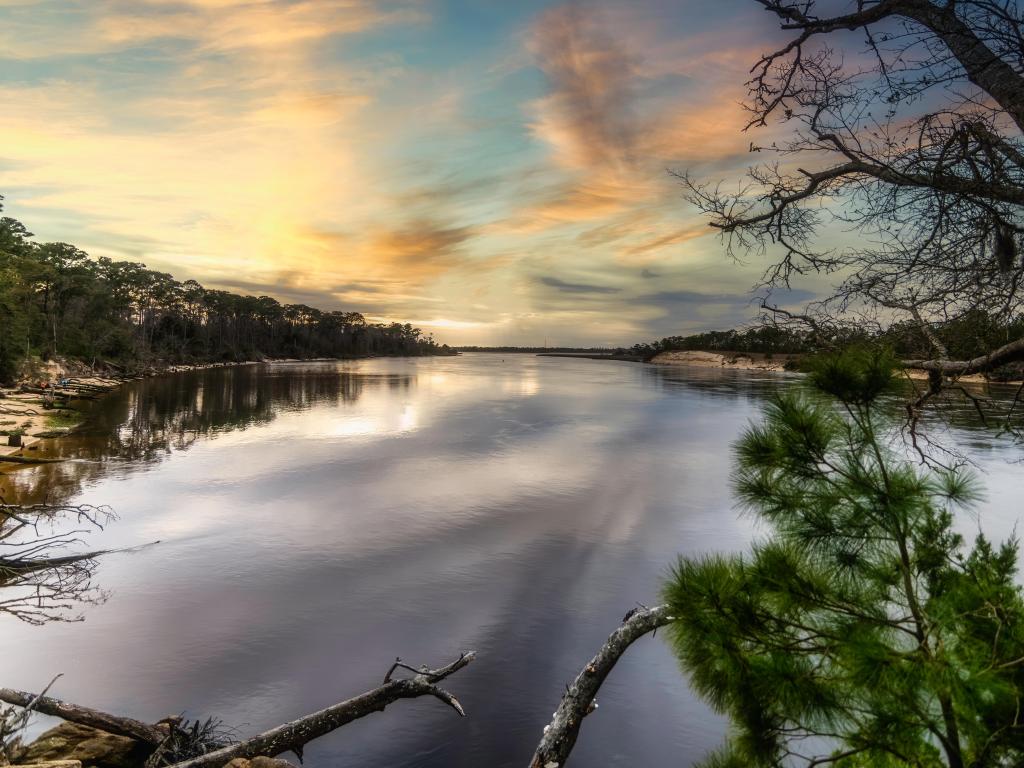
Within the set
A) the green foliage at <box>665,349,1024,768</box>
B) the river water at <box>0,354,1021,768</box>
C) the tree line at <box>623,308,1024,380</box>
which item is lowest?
the river water at <box>0,354,1021,768</box>

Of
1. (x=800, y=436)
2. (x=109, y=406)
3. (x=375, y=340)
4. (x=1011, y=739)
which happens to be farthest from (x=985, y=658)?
(x=375, y=340)

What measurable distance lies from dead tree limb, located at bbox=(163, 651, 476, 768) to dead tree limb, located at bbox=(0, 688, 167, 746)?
46.3 inches

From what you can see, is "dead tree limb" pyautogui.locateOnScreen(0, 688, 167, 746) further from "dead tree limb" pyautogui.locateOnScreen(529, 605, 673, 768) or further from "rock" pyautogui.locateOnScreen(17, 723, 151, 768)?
"dead tree limb" pyautogui.locateOnScreen(529, 605, 673, 768)

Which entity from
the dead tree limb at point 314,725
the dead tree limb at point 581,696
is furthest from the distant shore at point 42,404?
the dead tree limb at point 581,696

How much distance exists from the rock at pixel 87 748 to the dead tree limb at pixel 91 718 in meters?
0.05

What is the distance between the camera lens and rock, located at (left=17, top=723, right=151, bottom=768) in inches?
Answer: 200

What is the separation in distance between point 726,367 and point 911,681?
156m

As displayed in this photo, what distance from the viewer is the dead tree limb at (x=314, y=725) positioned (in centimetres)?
481

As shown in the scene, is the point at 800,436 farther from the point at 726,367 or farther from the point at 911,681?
the point at 726,367

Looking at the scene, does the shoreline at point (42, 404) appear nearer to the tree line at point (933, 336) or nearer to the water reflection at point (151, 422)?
the water reflection at point (151, 422)

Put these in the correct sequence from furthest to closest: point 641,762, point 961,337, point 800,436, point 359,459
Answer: point 359,459 → point 641,762 → point 961,337 → point 800,436

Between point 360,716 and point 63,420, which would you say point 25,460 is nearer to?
point 63,420

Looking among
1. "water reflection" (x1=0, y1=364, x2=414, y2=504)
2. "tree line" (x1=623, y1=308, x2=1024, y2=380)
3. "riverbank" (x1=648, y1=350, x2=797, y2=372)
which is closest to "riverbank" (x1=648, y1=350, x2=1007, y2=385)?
"riverbank" (x1=648, y1=350, x2=797, y2=372)

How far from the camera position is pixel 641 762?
7.09m
